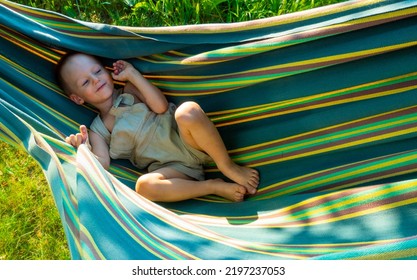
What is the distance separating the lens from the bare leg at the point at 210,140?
2.25 meters

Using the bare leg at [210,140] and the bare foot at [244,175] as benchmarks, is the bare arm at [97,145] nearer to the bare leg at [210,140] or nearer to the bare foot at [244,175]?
the bare leg at [210,140]

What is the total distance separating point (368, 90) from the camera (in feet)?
6.98

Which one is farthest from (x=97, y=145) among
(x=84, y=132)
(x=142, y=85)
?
(x=142, y=85)

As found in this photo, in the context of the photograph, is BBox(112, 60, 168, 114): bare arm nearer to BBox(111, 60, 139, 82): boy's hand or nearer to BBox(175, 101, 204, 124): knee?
BBox(111, 60, 139, 82): boy's hand

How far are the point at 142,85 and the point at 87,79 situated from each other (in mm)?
230

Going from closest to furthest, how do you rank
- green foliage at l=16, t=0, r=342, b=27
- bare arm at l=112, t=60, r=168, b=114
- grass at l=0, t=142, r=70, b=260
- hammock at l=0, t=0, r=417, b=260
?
1. hammock at l=0, t=0, r=417, b=260
2. bare arm at l=112, t=60, r=168, b=114
3. grass at l=0, t=142, r=70, b=260
4. green foliage at l=16, t=0, r=342, b=27

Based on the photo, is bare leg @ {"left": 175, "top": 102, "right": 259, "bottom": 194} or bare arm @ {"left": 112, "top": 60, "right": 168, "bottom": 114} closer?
bare leg @ {"left": 175, "top": 102, "right": 259, "bottom": 194}

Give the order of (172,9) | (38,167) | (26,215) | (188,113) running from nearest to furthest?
1. (188,113)
2. (26,215)
3. (38,167)
4. (172,9)

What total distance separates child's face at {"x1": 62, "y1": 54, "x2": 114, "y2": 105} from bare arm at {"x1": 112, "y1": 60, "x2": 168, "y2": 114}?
0.06 meters

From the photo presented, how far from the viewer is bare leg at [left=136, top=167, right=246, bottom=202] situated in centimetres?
224

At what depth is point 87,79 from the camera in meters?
2.43

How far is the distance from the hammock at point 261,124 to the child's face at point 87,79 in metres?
0.05

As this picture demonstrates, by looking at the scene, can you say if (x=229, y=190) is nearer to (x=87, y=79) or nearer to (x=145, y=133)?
(x=145, y=133)

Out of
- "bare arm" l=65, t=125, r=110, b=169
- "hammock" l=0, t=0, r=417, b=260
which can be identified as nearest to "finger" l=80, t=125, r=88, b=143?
"bare arm" l=65, t=125, r=110, b=169
